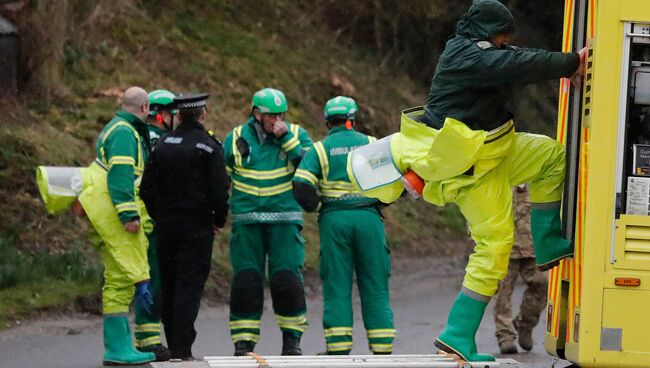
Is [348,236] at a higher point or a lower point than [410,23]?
lower

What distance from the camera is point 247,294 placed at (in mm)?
11336

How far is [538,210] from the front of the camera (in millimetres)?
8297

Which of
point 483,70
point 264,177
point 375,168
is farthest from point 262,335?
point 483,70

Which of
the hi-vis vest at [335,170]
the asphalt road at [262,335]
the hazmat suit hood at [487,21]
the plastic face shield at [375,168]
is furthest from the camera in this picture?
the asphalt road at [262,335]

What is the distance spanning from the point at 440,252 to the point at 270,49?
5.36 metres

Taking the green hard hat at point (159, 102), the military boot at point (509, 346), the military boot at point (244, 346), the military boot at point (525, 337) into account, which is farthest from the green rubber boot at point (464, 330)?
the green hard hat at point (159, 102)

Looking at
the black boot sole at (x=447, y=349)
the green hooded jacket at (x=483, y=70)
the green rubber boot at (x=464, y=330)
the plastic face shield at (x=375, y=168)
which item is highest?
the green hooded jacket at (x=483, y=70)

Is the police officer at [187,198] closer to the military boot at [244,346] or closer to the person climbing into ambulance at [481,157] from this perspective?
the military boot at [244,346]

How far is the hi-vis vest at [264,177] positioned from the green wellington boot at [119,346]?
1308 mm

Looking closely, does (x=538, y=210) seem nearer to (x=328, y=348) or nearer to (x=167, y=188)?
(x=328, y=348)

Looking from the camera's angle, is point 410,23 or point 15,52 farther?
point 410,23

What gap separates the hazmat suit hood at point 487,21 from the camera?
Result: 27.0 feet

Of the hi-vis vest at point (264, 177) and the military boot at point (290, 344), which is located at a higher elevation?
the hi-vis vest at point (264, 177)

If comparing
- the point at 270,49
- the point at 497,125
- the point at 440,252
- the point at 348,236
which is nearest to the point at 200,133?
the point at 348,236
